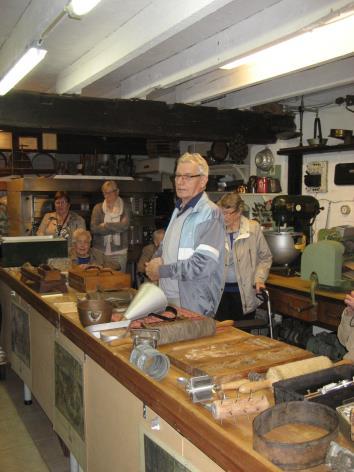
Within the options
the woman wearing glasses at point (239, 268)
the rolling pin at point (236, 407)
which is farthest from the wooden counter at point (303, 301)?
the rolling pin at point (236, 407)

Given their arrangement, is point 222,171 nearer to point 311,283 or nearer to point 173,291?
point 311,283

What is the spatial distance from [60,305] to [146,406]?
4.86ft

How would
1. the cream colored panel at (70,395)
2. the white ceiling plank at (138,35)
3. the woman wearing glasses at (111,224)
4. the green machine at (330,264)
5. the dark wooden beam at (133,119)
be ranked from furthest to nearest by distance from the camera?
the woman wearing glasses at (111,224), the dark wooden beam at (133,119), the green machine at (330,264), the white ceiling plank at (138,35), the cream colored panel at (70,395)

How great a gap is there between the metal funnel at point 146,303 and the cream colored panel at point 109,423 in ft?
1.05

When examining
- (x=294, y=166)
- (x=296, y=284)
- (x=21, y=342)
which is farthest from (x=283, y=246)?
(x=21, y=342)

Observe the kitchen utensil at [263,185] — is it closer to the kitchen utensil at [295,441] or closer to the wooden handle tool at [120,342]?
the wooden handle tool at [120,342]

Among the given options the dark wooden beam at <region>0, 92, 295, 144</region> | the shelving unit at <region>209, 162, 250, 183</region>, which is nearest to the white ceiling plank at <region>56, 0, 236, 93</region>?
the dark wooden beam at <region>0, 92, 295, 144</region>

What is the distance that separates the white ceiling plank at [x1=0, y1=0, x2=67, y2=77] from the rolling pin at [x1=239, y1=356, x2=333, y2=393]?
6.72 feet

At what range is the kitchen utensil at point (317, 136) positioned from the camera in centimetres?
560

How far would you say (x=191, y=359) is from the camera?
2.12 meters

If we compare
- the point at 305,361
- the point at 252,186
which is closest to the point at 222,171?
the point at 252,186

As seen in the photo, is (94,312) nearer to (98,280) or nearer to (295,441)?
(98,280)

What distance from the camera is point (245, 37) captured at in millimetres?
3637

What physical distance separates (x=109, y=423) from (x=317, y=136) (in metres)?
4.49
